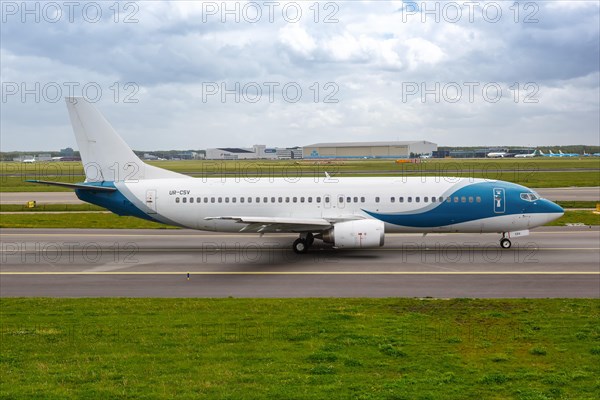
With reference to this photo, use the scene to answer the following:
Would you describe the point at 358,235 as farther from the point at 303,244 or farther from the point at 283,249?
the point at 283,249

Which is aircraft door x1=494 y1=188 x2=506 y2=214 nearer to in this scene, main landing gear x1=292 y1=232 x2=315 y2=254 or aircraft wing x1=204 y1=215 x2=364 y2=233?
aircraft wing x1=204 y1=215 x2=364 y2=233

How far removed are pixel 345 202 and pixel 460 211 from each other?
5552 mm

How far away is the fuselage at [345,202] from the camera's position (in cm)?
3066

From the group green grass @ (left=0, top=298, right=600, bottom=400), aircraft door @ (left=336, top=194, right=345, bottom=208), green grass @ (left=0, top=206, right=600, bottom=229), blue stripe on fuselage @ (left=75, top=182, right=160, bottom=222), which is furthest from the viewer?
green grass @ (left=0, top=206, right=600, bottom=229)

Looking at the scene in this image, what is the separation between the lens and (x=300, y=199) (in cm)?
3125

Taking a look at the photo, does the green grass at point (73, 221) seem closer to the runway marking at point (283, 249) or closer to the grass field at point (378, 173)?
the runway marking at point (283, 249)

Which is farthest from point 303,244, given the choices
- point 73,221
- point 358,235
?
point 73,221

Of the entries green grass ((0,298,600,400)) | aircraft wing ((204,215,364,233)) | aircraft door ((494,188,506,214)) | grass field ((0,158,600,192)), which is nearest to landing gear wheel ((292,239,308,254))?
aircraft wing ((204,215,364,233))

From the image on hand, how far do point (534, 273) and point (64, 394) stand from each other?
1916cm

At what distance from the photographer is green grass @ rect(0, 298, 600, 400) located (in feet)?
Answer: 38.5

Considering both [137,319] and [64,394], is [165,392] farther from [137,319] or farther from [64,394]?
[137,319]

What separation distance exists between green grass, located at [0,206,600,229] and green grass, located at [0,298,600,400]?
23.1 meters

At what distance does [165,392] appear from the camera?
1151cm

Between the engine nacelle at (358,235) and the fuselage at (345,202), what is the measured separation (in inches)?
69.0
